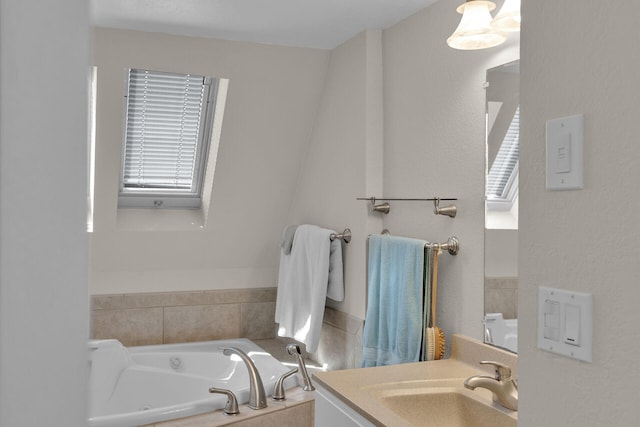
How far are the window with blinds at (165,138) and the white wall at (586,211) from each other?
2605 millimetres

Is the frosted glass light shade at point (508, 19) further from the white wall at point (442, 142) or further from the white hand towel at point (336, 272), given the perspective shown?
the white hand towel at point (336, 272)

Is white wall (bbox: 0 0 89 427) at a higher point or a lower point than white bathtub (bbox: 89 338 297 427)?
higher

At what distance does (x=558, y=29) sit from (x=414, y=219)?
5.12 ft

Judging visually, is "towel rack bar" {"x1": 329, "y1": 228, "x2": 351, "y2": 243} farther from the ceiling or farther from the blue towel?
the ceiling

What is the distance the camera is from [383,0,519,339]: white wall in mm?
2182

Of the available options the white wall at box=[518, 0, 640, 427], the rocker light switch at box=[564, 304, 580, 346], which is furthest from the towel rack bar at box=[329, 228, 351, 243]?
the rocker light switch at box=[564, 304, 580, 346]

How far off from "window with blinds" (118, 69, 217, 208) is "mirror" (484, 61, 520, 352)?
1893mm

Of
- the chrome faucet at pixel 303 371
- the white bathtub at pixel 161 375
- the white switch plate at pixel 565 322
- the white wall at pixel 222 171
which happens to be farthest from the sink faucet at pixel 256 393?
the white switch plate at pixel 565 322

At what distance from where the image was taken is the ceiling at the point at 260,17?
2562 mm

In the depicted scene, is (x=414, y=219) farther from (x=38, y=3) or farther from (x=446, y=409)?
(x=38, y=3)

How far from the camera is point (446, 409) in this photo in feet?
6.22

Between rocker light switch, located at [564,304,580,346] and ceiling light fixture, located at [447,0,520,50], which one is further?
ceiling light fixture, located at [447,0,520,50]

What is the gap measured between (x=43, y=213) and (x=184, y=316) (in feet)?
12.4

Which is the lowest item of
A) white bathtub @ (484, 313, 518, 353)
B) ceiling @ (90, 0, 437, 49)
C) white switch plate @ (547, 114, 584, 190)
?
white bathtub @ (484, 313, 518, 353)
